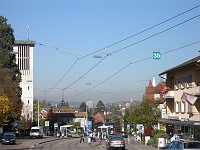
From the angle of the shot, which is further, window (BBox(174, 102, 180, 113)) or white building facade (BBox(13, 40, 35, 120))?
white building facade (BBox(13, 40, 35, 120))

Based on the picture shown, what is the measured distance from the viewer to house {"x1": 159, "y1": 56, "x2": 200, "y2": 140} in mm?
44031

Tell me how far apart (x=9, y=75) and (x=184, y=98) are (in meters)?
35.3

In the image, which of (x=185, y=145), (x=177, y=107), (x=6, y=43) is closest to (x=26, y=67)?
(x=6, y=43)

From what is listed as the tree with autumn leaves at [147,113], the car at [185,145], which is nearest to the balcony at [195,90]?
the car at [185,145]

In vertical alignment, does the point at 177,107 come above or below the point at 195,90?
below

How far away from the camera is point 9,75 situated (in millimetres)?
70062

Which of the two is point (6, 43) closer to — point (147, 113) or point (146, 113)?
point (146, 113)

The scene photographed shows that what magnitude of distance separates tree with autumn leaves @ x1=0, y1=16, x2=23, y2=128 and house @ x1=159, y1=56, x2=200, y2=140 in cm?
2286

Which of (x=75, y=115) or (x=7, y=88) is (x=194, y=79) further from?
(x=75, y=115)

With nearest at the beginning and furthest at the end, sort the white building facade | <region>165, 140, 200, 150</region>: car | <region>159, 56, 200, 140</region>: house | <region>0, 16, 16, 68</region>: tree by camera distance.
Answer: <region>165, 140, 200, 150</region>: car → <region>159, 56, 200, 140</region>: house → <region>0, 16, 16, 68</region>: tree → the white building facade

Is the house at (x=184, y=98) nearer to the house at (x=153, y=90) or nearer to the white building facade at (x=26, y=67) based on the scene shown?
the house at (x=153, y=90)

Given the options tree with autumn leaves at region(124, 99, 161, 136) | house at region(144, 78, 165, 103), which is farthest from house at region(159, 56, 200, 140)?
house at region(144, 78, 165, 103)

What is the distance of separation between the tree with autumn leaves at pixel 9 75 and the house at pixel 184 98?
75.0 feet

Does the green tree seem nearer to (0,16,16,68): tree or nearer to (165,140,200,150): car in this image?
(0,16,16,68): tree
